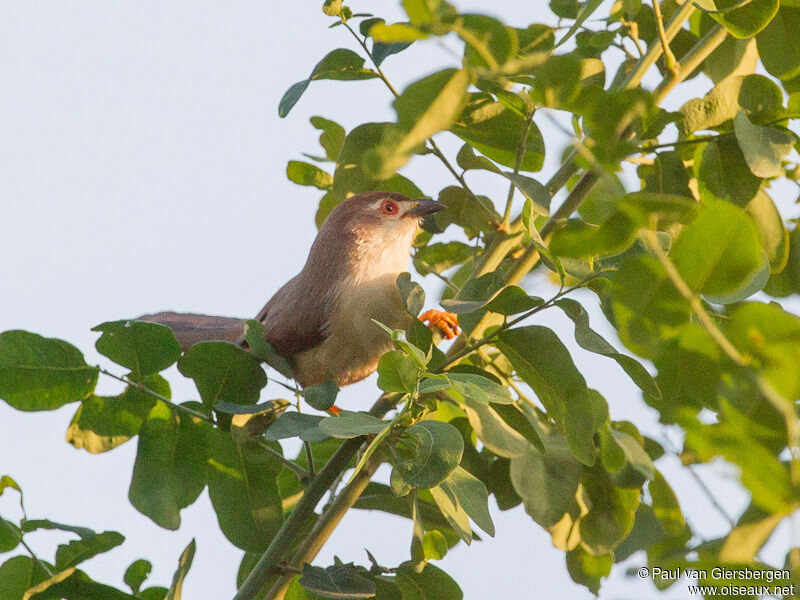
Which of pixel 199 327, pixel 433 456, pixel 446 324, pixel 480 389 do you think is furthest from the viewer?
pixel 199 327

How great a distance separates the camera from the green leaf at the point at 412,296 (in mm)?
2445

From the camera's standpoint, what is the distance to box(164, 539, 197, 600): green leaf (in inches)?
Answer: 97.6

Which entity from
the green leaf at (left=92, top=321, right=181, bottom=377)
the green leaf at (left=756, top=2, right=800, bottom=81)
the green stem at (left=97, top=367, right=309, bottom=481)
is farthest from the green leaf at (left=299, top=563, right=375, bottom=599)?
the green leaf at (left=756, top=2, right=800, bottom=81)

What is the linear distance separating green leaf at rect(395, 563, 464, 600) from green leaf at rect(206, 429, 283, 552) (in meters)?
0.47

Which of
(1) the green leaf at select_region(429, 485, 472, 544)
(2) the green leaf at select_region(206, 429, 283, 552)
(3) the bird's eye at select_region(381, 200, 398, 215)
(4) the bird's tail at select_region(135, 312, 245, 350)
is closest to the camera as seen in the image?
(1) the green leaf at select_region(429, 485, 472, 544)

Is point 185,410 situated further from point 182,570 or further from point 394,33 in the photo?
point 394,33

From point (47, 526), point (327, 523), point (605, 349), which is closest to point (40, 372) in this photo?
point (47, 526)

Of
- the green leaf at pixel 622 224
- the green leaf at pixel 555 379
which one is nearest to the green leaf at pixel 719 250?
the green leaf at pixel 622 224

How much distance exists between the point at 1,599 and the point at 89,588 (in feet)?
0.85

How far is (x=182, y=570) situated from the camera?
2.52 metres

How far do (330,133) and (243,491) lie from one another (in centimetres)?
144

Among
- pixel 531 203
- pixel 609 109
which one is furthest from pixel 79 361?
pixel 609 109

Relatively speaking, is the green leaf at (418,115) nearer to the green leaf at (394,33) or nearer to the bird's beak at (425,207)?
the green leaf at (394,33)

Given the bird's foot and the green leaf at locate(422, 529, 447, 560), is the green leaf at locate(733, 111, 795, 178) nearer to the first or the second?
the bird's foot
